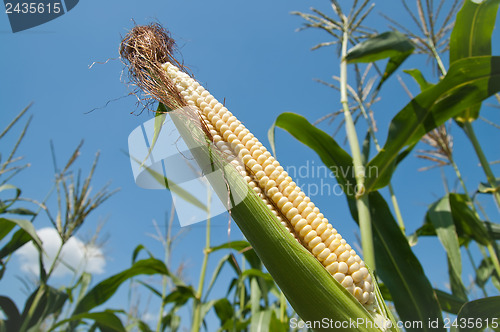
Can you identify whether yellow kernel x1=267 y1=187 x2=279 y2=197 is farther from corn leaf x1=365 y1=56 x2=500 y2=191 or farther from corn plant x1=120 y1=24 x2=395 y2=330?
corn leaf x1=365 y1=56 x2=500 y2=191

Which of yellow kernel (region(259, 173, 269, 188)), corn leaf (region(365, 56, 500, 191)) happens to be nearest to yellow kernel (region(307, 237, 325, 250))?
yellow kernel (region(259, 173, 269, 188))

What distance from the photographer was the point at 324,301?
899 mm

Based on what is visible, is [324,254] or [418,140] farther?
[418,140]

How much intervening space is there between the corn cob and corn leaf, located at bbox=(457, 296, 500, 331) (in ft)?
2.56

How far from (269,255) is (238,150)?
0.36 meters

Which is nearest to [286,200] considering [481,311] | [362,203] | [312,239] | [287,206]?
[287,206]

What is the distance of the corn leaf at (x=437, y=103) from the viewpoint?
1945mm

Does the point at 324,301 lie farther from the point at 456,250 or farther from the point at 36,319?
the point at 36,319

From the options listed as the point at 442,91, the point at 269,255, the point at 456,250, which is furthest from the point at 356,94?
the point at 269,255

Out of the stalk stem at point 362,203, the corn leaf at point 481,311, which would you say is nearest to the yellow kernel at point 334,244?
the stalk stem at point 362,203

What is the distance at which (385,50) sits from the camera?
2.56 meters

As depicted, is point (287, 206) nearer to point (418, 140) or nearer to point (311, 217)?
point (311, 217)

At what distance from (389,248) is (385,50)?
1.59m

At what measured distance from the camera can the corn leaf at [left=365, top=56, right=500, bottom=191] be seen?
1.95 meters
